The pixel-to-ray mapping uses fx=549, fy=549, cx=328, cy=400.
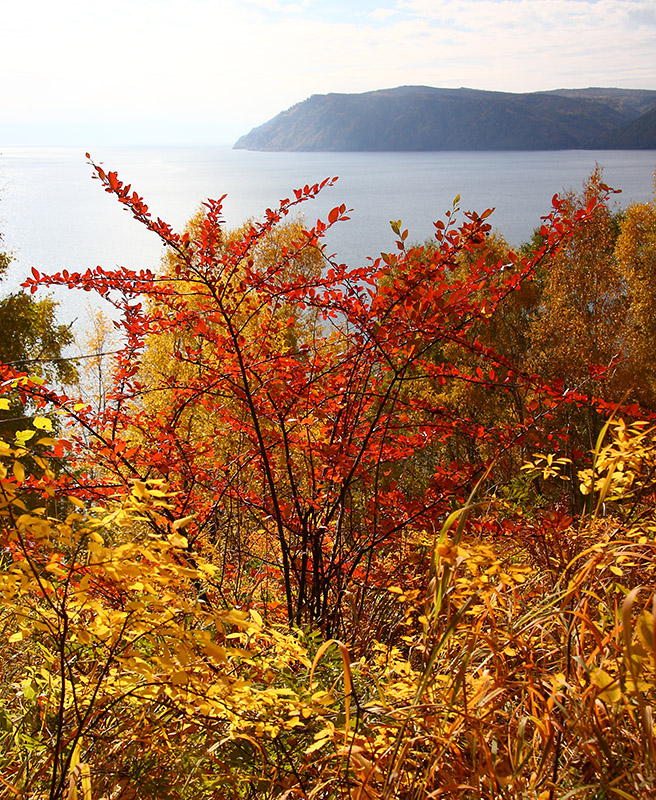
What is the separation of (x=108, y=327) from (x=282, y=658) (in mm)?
21949

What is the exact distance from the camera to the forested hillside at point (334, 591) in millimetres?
1154

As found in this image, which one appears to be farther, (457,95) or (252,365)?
(457,95)

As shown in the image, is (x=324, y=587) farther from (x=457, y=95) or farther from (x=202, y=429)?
(x=457, y=95)

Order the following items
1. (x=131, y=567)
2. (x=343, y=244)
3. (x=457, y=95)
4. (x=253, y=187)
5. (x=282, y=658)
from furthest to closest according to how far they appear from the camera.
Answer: (x=457, y=95)
(x=253, y=187)
(x=343, y=244)
(x=282, y=658)
(x=131, y=567)

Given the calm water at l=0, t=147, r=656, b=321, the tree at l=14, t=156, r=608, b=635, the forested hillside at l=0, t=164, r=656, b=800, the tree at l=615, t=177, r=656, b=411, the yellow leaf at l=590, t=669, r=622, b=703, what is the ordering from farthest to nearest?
the calm water at l=0, t=147, r=656, b=321
the tree at l=615, t=177, r=656, b=411
the tree at l=14, t=156, r=608, b=635
the forested hillside at l=0, t=164, r=656, b=800
the yellow leaf at l=590, t=669, r=622, b=703

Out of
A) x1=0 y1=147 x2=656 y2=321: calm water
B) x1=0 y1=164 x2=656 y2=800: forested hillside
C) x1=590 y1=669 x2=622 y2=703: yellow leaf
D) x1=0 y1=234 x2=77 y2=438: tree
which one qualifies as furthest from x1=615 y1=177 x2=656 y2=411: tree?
x1=590 y1=669 x2=622 y2=703: yellow leaf

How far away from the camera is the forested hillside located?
3.79 ft

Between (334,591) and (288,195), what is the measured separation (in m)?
90.3

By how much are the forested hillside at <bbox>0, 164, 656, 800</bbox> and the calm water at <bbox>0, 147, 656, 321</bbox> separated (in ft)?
42.5

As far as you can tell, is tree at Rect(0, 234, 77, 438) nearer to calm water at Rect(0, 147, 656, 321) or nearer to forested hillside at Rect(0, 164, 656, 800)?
calm water at Rect(0, 147, 656, 321)

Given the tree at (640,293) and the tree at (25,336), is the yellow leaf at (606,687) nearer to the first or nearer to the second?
the tree at (25,336)

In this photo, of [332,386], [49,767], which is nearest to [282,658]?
[49,767]

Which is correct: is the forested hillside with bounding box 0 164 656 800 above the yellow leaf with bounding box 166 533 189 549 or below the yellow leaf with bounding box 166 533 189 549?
below

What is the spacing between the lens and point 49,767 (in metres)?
1.41
